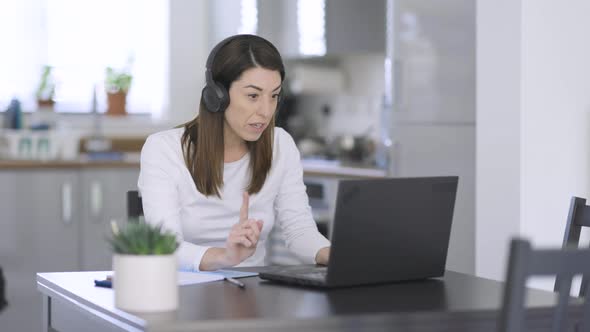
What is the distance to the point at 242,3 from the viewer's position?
5566mm

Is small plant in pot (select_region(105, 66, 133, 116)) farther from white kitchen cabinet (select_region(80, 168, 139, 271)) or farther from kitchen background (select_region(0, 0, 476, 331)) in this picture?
white kitchen cabinet (select_region(80, 168, 139, 271))

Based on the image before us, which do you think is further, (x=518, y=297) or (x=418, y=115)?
(x=418, y=115)

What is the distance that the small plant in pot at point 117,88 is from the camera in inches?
216

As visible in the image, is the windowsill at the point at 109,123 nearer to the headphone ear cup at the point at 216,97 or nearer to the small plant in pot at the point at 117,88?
the small plant in pot at the point at 117,88

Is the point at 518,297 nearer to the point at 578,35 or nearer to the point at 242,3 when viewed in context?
the point at 578,35

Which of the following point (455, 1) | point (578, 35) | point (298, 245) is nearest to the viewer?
point (298, 245)

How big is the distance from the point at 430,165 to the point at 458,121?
24cm

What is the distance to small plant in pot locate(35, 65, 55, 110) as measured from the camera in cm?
528

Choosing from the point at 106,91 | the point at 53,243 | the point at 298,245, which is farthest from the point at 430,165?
the point at 106,91

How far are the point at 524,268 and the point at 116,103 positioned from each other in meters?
4.51

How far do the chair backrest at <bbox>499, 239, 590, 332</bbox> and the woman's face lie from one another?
111cm

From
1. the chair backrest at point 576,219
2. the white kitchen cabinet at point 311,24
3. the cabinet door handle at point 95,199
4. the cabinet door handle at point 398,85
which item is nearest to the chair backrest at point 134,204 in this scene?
the chair backrest at point 576,219

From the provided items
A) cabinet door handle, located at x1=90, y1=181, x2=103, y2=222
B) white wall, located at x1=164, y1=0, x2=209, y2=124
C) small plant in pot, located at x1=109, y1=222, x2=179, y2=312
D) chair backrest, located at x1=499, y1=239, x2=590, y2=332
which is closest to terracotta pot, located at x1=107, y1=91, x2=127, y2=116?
white wall, located at x1=164, y1=0, x2=209, y2=124

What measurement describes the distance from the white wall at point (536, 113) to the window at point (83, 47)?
2867 millimetres
